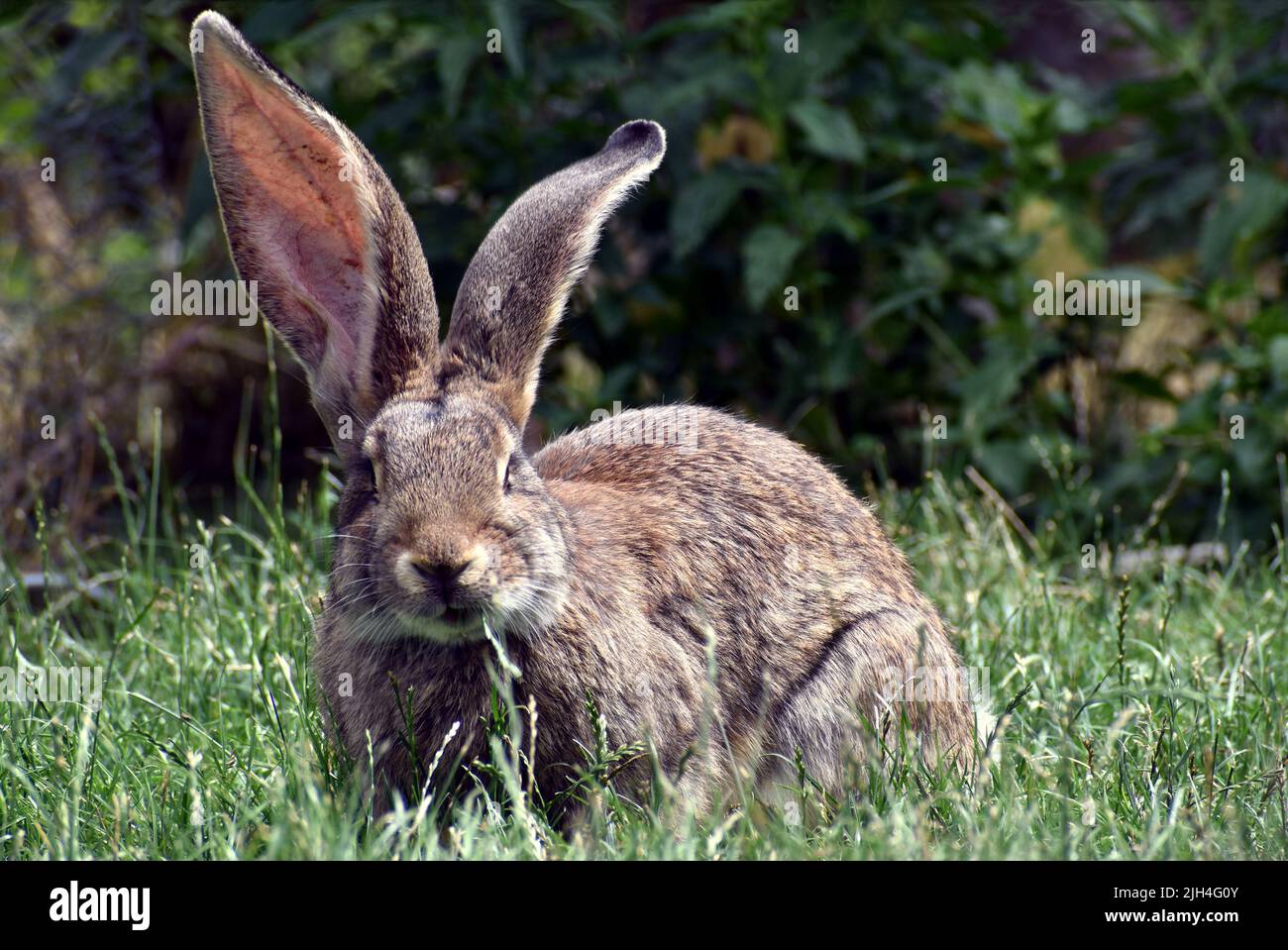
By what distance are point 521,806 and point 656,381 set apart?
3988mm

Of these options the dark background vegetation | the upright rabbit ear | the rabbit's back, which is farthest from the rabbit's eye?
the dark background vegetation

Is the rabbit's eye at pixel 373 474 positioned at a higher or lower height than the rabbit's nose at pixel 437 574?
higher

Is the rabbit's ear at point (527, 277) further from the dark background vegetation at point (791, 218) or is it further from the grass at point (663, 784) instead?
the dark background vegetation at point (791, 218)

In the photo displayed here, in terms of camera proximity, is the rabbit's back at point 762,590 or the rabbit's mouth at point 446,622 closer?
the rabbit's mouth at point 446,622

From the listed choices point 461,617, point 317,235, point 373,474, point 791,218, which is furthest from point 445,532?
point 791,218

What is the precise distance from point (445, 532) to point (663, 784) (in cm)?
73

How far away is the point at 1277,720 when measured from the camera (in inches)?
165

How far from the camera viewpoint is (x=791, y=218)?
6.63 metres

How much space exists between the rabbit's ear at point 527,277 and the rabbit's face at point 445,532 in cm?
18

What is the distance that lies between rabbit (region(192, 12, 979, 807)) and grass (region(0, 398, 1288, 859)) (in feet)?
0.52

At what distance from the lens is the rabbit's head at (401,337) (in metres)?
3.53

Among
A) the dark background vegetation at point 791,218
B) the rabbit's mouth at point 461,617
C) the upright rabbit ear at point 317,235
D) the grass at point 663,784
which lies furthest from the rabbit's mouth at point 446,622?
the dark background vegetation at point 791,218

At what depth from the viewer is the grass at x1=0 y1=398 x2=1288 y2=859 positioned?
335cm

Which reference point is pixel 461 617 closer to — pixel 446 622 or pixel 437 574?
pixel 446 622
